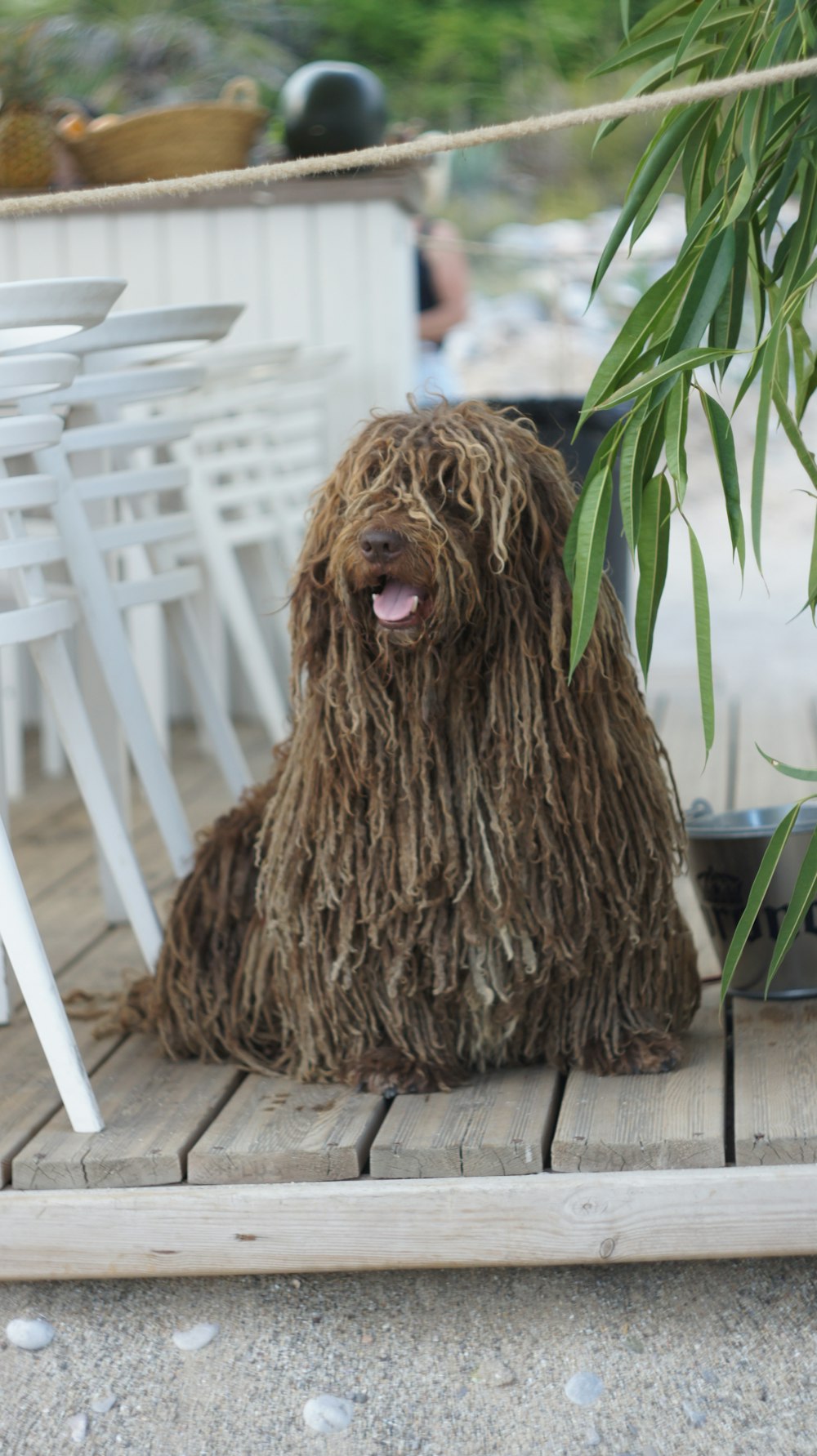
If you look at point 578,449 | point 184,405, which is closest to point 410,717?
point 578,449

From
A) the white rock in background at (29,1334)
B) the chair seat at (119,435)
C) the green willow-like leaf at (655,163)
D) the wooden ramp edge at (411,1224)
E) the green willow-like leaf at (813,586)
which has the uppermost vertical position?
the green willow-like leaf at (655,163)

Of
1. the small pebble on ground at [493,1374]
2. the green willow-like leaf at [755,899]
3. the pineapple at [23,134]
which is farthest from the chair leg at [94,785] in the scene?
the pineapple at [23,134]

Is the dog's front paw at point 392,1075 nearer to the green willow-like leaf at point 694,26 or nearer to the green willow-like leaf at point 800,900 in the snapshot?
the green willow-like leaf at point 800,900

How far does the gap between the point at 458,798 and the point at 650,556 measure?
14.7 inches

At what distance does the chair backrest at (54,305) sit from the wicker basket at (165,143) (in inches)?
87.5

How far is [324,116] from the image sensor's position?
4367 millimetres

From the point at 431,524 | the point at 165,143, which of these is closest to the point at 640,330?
the point at 431,524

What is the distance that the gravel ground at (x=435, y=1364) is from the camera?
5.81 ft

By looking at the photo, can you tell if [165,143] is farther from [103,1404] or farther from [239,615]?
[103,1404]

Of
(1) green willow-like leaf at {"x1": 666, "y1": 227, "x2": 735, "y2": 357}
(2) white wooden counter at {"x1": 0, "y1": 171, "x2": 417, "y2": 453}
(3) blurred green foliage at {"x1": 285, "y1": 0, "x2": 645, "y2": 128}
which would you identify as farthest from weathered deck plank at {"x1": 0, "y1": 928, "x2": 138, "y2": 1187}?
(3) blurred green foliage at {"x1": 285, "y1": 0, "x2": 645, "y2": 128}

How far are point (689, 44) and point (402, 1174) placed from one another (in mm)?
1310

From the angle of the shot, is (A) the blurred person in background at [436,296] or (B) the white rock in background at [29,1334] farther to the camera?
(A) the blurred person in background at [436,296]

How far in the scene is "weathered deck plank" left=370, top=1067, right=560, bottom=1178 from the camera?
1.92 metres

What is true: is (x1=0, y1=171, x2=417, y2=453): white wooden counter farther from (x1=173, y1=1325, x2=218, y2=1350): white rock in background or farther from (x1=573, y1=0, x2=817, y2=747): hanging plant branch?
(x1=173, y1=1325, x2=218, y2=1350): white rock in background
